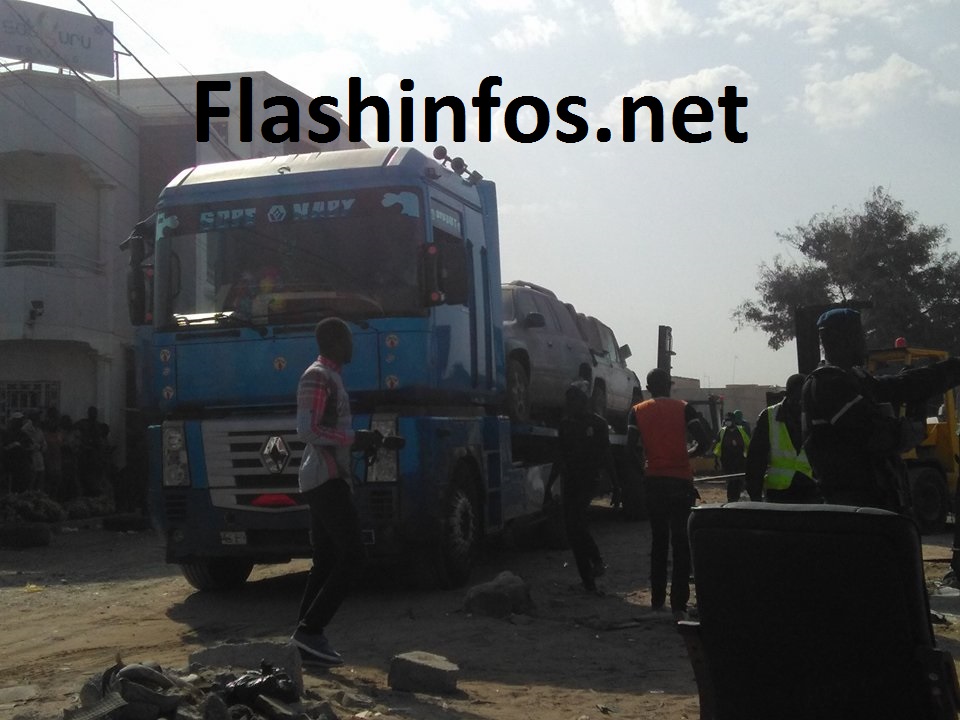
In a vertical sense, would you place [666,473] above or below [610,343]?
below

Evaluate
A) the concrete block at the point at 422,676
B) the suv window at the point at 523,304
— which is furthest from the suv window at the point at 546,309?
the concrete block at the point at 422,676

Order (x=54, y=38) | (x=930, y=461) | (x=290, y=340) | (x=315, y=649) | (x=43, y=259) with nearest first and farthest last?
(x=315, y=649)
(x=290, y=340)
(x=930, y=461)
(x=43, y=259)
(x=54, y=38)

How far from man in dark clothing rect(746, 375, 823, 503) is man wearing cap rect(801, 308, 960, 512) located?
3.03 m

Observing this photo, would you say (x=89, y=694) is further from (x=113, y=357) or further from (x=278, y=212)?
(x=113, y=357)

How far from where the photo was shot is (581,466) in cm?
1022

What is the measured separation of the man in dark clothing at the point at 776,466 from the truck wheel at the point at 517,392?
266 centimetres

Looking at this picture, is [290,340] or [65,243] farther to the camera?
[65,243]

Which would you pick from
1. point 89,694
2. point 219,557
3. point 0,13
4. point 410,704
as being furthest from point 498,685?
point 0,13

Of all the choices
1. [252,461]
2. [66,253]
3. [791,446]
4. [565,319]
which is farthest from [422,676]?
[66,253]

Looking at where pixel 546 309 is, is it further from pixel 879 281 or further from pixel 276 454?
pixel 879 281

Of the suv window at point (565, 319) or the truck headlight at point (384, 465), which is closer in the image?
the truck headlight at point (384, 465)

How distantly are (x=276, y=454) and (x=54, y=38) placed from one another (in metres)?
20.2

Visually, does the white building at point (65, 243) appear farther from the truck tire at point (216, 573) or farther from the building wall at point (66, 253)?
the truck tire at point (216, 573)

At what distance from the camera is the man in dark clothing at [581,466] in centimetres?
1016
